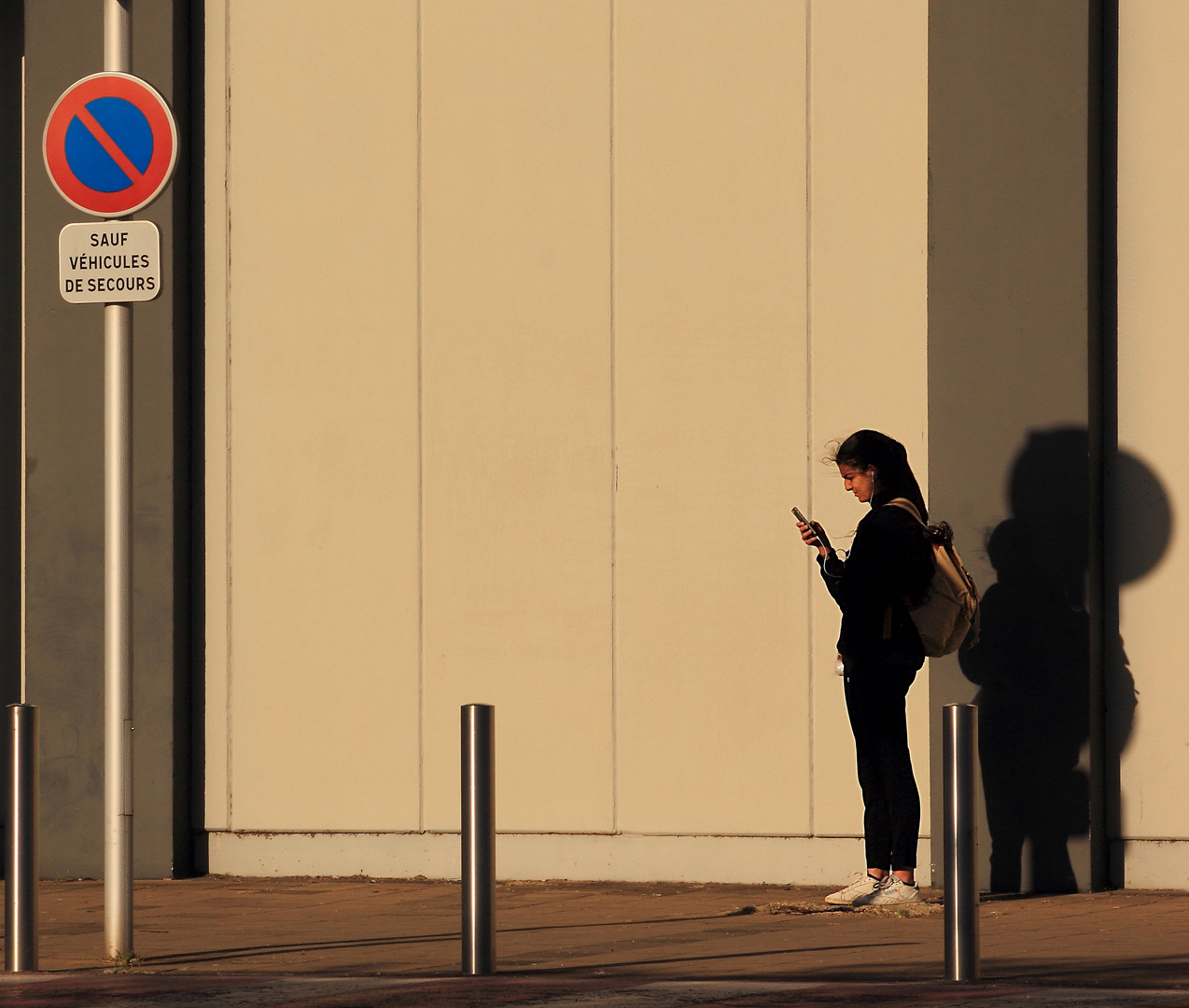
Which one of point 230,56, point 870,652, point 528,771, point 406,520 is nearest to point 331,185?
point 230,56

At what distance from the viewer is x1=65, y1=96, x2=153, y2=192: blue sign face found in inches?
254

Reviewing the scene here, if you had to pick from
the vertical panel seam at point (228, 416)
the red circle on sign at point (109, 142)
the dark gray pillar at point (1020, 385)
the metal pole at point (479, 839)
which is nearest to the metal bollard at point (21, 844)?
the metal pole at point (479, 839)

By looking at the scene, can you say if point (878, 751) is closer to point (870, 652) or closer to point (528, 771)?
point (870, 652)

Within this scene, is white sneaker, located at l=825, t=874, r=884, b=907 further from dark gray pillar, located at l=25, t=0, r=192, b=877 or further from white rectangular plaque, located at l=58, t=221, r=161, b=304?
white rectangular plaque, located at l=58, t=221, r=161, b=304

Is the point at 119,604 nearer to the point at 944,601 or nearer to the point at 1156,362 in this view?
the point at 944,601

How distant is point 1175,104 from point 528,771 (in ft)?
13.3

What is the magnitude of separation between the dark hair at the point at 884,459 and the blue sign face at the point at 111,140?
3008 mm

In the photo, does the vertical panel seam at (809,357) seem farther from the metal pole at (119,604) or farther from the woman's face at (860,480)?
the metal pole at (119,604)

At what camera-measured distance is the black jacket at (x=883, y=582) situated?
25.3ft

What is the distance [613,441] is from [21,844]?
144 inches

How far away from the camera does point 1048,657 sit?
27.0ft

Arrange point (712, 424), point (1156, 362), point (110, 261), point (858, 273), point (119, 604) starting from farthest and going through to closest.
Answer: point (712, 424)
point (858, 273)
point (1156, 362)
point (110, 261)
point (119, 604)

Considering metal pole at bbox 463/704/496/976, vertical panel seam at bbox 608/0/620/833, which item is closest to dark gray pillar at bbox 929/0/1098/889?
vertical panel seam at bbox 608/0/620/833

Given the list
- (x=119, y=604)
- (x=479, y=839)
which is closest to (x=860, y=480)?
(x=479, y=839)
